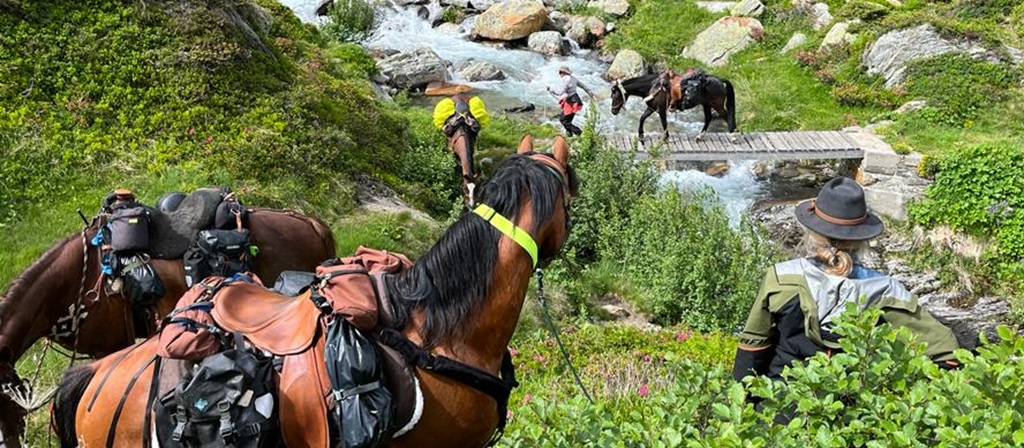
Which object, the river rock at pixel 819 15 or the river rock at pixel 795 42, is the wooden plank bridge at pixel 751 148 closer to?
the river rock at pixel 795 42

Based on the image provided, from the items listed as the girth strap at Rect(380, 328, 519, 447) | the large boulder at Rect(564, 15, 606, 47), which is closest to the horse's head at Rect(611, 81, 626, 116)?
the large boulder at Rect(564, 15, 606, 47)

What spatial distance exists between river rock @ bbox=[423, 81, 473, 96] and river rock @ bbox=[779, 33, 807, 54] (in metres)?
8.76

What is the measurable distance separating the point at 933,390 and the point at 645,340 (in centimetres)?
454

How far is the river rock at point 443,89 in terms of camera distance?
18.6 meters

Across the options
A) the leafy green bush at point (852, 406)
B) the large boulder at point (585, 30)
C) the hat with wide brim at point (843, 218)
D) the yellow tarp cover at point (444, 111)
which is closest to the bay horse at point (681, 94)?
the yellow tarp cover at point (444, 111)

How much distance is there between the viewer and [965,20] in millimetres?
18250

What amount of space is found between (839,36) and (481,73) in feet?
31.1

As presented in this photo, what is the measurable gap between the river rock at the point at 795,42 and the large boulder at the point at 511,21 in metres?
7.54

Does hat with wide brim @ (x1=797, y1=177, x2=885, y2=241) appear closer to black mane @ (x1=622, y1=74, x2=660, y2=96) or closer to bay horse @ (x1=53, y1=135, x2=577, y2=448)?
bay horse @ (x1=53, y1=135, x2=577, y2=448)

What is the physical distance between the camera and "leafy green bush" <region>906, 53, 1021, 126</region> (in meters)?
14.7

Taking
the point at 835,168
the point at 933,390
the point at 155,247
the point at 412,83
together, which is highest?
the point at 933,390

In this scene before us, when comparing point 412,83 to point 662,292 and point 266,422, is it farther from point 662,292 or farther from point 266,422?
point 266,422

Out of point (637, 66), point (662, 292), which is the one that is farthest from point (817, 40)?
point (662, 292)

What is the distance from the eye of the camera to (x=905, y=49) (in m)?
16.9
